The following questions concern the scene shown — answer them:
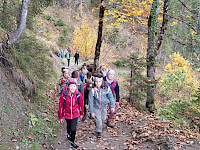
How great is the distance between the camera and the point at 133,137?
5133 mm

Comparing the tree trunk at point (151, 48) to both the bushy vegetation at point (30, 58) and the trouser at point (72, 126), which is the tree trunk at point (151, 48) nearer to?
the trouser at point (72, 126)

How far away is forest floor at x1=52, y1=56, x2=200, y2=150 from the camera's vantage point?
4.18 metres

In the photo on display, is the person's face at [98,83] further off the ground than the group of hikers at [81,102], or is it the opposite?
the person's face at [98,83]

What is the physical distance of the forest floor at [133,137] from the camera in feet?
13.7

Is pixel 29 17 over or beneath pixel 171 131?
over

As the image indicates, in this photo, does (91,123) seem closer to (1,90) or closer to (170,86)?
(1,90)

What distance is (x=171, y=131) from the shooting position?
15.9 feet

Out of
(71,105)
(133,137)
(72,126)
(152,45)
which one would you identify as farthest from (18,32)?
(152,45)

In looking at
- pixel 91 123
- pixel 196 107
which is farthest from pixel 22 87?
pixel 196 107

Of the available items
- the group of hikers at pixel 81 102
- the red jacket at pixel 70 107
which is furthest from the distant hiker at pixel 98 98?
the red jacket at pixel 70 107

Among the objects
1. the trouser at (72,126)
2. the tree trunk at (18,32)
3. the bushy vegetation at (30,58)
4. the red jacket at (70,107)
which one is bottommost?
the trouser at (72,126)

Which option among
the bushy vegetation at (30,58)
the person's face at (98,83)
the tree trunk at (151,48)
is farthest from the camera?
the tree trunk at (151,48)

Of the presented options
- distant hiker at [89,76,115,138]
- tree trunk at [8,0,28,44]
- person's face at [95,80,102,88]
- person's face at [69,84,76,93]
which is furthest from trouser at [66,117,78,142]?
tree trunk at [8,0,28,44]

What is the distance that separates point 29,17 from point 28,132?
5108 millimetres
